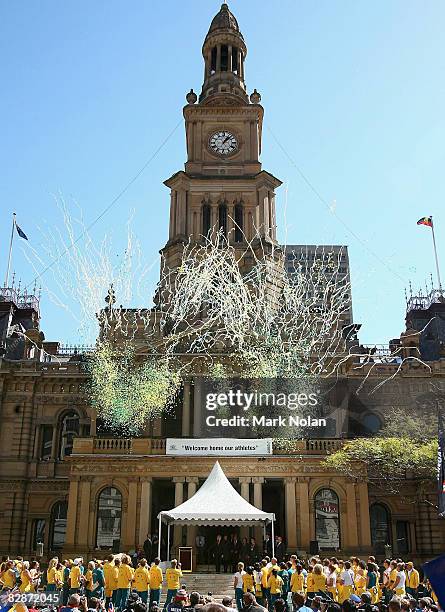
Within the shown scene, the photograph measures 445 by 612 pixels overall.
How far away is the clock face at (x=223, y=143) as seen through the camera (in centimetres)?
6000

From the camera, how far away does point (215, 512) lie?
2950 cm

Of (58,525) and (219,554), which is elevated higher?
(58,525)

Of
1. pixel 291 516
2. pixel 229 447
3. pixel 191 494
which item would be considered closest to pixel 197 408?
pixel 229 447

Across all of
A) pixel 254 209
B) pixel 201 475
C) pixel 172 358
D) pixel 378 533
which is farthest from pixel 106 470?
pixel 254 209

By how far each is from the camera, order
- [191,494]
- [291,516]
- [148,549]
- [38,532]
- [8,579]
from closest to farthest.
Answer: [8,579] < [148,549] < [291,516] < [191,494] < [38,532]

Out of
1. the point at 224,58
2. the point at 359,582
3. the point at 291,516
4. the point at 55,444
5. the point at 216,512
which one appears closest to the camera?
the point at 359,582

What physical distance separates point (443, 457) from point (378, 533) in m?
19.9

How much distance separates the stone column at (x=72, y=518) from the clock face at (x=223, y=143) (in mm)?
32400

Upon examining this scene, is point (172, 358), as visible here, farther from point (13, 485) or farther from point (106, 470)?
point (13, 485)

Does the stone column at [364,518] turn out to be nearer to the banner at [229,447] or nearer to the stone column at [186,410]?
the banner at [229,447]

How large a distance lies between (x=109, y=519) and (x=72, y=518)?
79.3 inches

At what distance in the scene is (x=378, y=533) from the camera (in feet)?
142

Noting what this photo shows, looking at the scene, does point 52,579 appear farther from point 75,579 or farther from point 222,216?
point 222,216

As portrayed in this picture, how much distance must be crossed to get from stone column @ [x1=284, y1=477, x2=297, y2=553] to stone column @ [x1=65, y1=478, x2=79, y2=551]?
11361 millimetres
